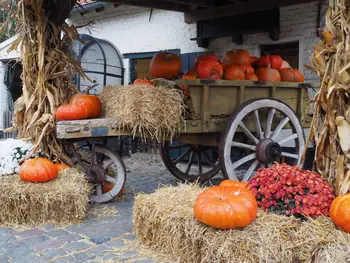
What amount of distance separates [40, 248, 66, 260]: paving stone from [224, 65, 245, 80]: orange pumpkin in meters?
2.73

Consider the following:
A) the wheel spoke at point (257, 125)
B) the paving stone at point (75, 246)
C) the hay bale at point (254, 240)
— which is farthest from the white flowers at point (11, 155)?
the wheel spoke at point (257, 125)

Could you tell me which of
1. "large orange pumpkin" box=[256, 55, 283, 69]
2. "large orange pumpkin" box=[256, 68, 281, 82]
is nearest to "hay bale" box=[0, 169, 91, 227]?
"large orange pumpkin" box=[256, 68, 281, 82]

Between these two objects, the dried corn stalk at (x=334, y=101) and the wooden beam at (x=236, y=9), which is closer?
the dried corn stalk at (x=334, y=101)

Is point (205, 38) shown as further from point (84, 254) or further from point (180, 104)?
point (84, 254)

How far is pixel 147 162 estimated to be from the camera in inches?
328

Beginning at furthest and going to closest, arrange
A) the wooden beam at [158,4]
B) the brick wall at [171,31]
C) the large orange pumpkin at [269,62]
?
the wooden beam at [158,4] → the brick wall at [171,31] → the large orange pumpkin at [269,62]

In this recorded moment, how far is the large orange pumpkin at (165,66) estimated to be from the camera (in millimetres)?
4750

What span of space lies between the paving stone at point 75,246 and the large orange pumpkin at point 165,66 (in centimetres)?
220

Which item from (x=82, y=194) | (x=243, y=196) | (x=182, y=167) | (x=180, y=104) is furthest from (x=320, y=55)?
(x=182, y=167)

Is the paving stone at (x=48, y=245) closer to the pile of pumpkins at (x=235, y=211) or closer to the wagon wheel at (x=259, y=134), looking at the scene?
the pile of pumpkins at (x=235, y=211)

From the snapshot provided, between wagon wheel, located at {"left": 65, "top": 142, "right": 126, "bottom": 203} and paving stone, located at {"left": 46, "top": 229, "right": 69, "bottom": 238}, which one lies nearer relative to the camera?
paving stone, located at {"left": 46, "top": 229, "right": 69, "bottom": 238}

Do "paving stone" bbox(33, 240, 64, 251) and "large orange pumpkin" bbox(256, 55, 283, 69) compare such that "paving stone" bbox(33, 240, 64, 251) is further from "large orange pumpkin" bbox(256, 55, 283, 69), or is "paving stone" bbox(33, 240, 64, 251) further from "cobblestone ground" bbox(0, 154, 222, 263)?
"large orange pumpkin" bbox(256, 55, 283, 69)

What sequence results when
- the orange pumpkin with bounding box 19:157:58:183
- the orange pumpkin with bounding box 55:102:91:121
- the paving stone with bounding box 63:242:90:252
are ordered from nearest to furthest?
the paving stone with bounding box 63:242:90:252 < the orange pumpkin with bounding box 19:157:58:183 < the orange pumpkin with bounding box 55:102:91:121

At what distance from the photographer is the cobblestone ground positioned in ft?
10.3
